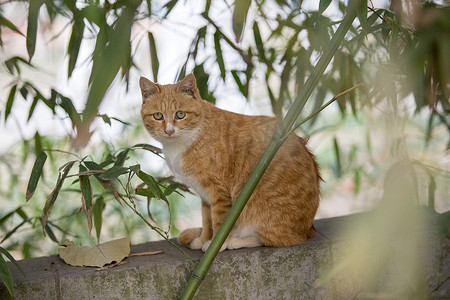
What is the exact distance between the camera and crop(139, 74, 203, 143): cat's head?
182 cm

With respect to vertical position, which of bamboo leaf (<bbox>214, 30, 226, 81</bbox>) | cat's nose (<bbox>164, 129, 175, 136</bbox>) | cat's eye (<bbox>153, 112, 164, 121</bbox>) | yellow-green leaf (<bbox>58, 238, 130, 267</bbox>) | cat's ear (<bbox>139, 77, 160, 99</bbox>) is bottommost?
yellow-green leaf (<bbox>58, 238, 130, 267</bbox>)

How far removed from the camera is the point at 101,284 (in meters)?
1.62

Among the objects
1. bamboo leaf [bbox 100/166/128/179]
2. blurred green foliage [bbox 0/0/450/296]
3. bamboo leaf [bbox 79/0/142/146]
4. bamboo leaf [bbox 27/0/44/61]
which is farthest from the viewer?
bamboo leaf [bbox 100/166/128/179]

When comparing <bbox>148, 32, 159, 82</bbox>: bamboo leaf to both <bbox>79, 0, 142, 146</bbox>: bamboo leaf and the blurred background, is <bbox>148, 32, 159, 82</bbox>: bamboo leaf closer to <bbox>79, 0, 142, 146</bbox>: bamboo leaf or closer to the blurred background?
the blurred background

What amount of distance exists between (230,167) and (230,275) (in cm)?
36

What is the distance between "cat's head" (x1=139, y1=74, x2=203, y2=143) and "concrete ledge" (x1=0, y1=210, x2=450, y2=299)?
407mm

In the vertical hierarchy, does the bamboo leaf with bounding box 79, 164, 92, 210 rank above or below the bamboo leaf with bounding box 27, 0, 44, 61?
below

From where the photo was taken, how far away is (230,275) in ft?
5.64

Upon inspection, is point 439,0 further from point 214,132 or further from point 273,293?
point 273,293

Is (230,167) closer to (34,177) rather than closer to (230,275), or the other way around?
(230,275)

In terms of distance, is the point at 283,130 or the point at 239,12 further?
the point at 283,130

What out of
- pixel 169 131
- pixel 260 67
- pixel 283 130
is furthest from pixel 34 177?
pixel 260 67

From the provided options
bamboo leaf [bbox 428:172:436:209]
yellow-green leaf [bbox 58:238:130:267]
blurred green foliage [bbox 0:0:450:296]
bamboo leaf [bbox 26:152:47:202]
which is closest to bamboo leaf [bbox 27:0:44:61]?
blurred green foliage [bbox 0:0:450:296]

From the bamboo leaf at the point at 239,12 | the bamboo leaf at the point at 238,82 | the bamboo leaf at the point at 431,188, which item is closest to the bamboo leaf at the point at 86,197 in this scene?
the bamboo leaf at the point at 239,12
